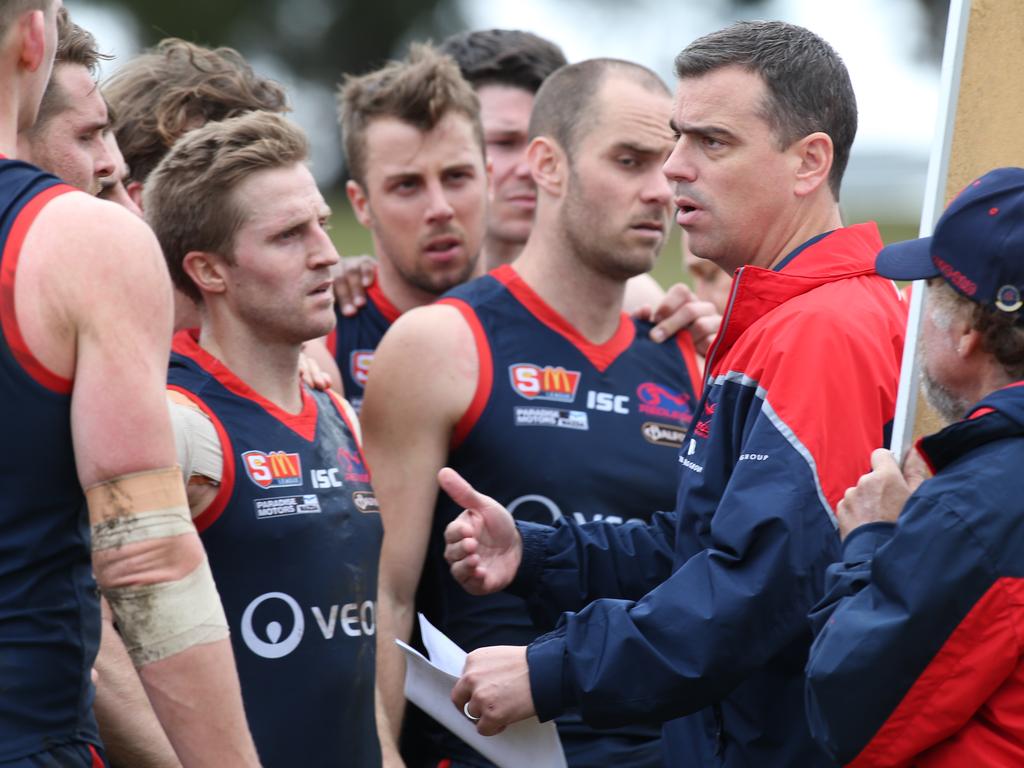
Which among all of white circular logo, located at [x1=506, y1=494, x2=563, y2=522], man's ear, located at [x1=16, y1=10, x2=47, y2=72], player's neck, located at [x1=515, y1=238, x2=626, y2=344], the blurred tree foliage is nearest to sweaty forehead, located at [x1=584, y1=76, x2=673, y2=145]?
player's neck, located at [x1=515, y1=238, x2=626, y2=344]

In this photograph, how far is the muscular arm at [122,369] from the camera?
7.72 ft

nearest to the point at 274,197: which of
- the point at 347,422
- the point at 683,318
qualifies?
the point at 347,422

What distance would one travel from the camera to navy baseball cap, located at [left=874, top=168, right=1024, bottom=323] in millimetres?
2463

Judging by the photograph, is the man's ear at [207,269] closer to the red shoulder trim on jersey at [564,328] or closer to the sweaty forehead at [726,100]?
the red shoulder trim on jersey at [564,328]

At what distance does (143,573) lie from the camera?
2424 millimetres

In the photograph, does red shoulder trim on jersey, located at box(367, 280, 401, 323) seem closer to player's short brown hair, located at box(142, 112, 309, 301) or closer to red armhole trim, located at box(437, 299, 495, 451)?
red armhole trim, located at box(437, 299, 495, 451)

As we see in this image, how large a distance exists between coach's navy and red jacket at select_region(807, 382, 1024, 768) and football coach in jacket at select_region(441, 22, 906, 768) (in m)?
0.36

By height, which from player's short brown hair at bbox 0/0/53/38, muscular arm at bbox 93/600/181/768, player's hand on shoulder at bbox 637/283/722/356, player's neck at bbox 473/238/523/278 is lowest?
muscular arm at bbox 93/600/181/768

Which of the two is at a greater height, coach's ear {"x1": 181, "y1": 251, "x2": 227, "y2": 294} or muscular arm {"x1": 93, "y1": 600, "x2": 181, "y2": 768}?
coach's ear {"x1": 181, "y1": 251, "x2": 227, "y2": 294}

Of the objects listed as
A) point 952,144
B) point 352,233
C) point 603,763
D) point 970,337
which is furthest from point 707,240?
point 352,233

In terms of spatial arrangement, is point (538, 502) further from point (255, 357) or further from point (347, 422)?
point (255, 357)

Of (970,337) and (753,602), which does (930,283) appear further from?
(753,602)

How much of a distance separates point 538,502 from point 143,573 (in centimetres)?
191

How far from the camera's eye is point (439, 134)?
Answer: 5.22m
